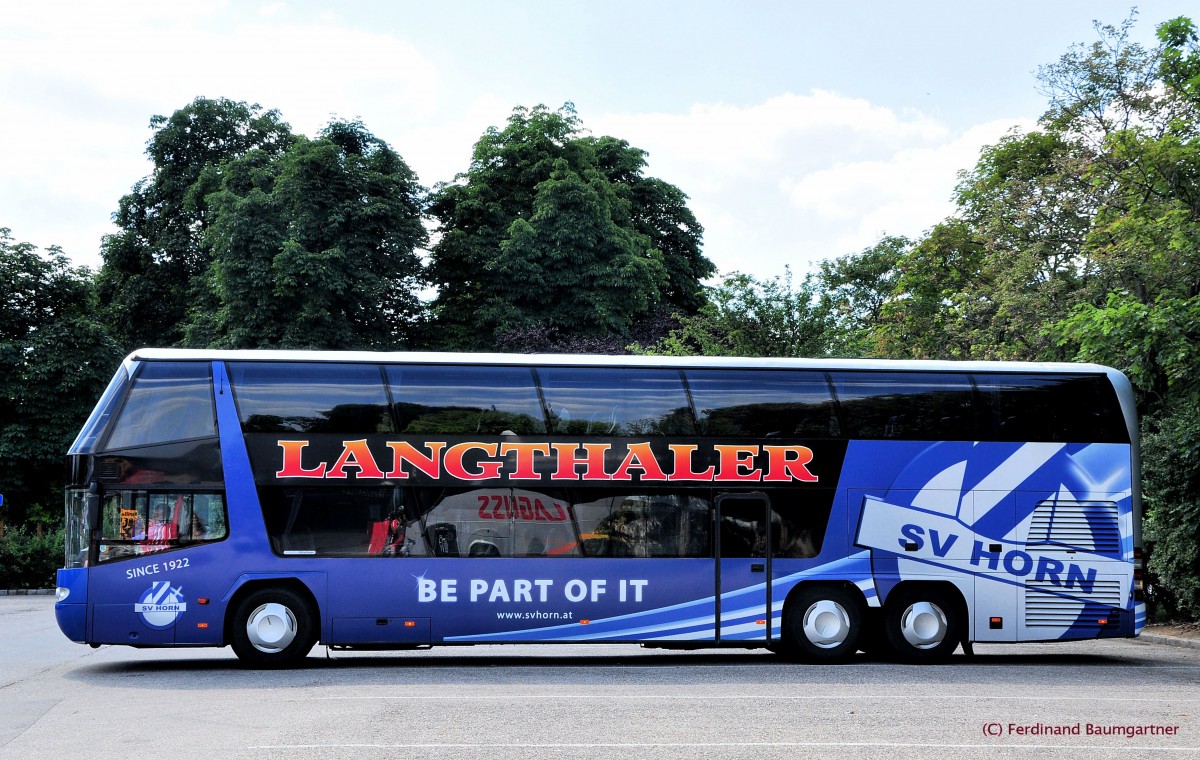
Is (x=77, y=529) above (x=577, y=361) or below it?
below

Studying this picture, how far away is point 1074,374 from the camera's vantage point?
611 inches

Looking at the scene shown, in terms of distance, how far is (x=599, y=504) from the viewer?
14.7m

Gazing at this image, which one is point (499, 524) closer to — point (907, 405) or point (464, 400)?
point (464, 400)

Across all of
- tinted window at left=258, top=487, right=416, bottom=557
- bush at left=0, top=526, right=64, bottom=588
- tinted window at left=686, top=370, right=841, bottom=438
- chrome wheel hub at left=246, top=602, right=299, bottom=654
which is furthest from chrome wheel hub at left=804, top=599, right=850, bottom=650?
bush at left=0, top=526, right=64, bottom=588

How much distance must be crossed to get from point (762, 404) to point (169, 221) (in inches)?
1604

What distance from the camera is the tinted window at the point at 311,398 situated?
1445 centimetres

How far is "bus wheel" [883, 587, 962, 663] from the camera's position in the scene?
49.7 ft

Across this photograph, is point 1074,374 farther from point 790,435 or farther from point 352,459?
point 352,459

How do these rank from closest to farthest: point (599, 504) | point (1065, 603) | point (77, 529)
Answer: point (77, 529) < point (599, 504) < point (1065, 603)

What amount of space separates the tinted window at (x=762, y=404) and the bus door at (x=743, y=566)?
2.74ft

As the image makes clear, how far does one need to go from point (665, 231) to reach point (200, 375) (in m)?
39.4

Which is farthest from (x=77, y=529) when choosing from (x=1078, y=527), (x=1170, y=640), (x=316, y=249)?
(x=316, y=249)

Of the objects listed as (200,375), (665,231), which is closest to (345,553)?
(200,375)

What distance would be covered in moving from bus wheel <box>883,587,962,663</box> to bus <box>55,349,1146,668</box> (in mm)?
30
